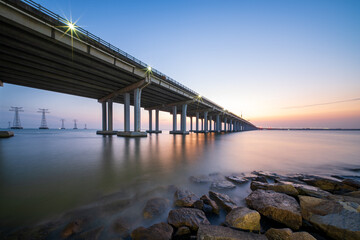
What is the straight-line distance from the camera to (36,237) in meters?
1.98

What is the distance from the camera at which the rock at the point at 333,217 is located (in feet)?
6.69

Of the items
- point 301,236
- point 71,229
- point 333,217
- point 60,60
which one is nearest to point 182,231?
point 301,236

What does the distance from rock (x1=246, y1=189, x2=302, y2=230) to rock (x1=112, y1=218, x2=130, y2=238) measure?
2.84m

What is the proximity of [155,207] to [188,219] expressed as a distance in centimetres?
92

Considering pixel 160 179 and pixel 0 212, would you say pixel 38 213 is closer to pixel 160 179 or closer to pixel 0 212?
pixel 0 212

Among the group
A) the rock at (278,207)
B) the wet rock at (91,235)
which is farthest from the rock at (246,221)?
the wet rock at (91,235)

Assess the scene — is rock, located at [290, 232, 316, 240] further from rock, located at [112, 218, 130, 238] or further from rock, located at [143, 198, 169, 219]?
rock, located at [112, 218, 130, 238]

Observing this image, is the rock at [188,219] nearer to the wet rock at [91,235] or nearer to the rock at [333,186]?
the wet rock at [91,235]

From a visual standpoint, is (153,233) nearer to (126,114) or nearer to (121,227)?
(121,227)

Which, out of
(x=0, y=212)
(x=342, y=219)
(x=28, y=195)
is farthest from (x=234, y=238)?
(x=28, y=195)

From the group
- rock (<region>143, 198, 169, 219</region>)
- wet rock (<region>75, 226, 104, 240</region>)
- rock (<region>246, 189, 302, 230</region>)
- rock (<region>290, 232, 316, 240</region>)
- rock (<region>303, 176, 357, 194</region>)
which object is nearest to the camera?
rock (<region>290, 232, 316, 240</region>)

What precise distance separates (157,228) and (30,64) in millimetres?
27406

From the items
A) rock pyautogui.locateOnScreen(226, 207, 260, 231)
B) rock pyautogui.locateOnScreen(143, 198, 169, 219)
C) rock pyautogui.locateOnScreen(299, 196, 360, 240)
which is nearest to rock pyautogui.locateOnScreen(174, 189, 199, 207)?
rock pyautogui.locateOnScreen(143, 198, 169, 219)

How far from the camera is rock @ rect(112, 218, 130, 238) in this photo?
2.11 metres
